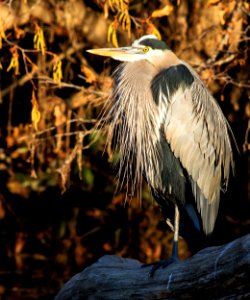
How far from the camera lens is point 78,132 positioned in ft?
18.9

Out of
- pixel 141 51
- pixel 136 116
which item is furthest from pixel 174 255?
pixel 141 51

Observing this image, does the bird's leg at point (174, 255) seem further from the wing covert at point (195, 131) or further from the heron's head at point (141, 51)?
the heron's head at point (141, 51)

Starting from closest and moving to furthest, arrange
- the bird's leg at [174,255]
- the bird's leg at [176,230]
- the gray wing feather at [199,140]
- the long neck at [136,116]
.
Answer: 1. the bird's leg at [174,255]
2. the bird's leg at [176,230]
3. the gray wing feather at [199,140]
4. the long neck at [136,116]

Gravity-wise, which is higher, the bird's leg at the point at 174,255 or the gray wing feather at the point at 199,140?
the gray wing feather at the point at 199,140

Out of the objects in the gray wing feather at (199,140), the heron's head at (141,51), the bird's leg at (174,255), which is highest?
the heron's head at (141,51)

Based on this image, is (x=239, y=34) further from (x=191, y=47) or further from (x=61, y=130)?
(x=61, y=130)

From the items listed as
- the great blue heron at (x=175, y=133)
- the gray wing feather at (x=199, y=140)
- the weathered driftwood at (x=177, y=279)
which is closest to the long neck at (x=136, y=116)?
the great blue heron at (x=175, y=133)

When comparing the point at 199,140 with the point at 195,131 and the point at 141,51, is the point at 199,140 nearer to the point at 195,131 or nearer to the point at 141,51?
the point at 195,131

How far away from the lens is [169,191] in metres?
4.36

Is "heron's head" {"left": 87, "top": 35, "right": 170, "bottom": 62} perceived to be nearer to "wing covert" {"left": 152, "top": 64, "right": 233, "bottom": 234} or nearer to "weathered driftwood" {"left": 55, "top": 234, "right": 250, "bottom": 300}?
"wing covert" {"left": 152, "top": 64, "right": 233, "bottom": 234}

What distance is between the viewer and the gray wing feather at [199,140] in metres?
4.29

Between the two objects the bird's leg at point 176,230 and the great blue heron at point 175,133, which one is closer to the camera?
the bird's leg at point 176,230

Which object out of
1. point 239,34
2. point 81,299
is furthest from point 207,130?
point 239,34

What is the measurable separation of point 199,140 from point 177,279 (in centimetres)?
107
